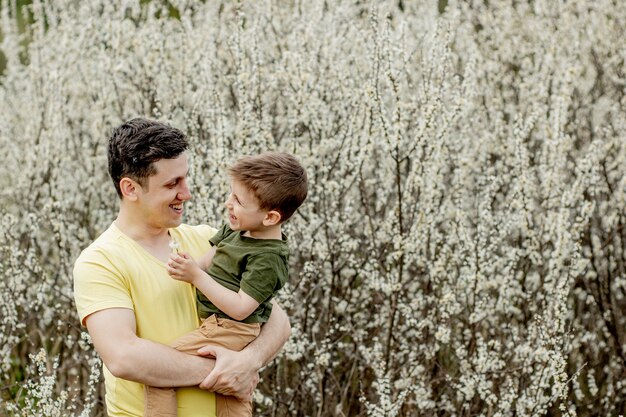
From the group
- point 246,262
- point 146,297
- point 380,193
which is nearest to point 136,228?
point 146,297

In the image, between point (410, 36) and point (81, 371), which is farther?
point (410, 36)

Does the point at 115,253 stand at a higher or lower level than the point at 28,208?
lower

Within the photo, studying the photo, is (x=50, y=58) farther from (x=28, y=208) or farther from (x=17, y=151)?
(x=28, y=208)

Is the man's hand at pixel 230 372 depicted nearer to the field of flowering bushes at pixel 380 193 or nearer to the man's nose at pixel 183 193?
the man's nose at pixel 183 193

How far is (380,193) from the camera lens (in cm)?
463

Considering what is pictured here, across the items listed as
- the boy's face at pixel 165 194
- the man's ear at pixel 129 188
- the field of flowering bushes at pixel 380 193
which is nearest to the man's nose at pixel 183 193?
the boy's face at pixel 165 194

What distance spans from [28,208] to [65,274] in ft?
2.68

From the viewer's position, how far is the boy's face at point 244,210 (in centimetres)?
253

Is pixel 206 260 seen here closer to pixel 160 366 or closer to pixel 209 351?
pixel 209 351

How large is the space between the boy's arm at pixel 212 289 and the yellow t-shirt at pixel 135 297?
0.31 feet

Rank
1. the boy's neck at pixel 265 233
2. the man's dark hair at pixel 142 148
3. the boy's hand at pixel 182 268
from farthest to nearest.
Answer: the boy's neck at pixel 265 233, the man's dark hair at pixel 142 148, the boy's hand at pixel 182 268

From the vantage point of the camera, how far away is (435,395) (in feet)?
15.1

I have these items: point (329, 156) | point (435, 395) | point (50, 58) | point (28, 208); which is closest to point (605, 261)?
point (435, 395)

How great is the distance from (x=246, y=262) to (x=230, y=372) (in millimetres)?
339
